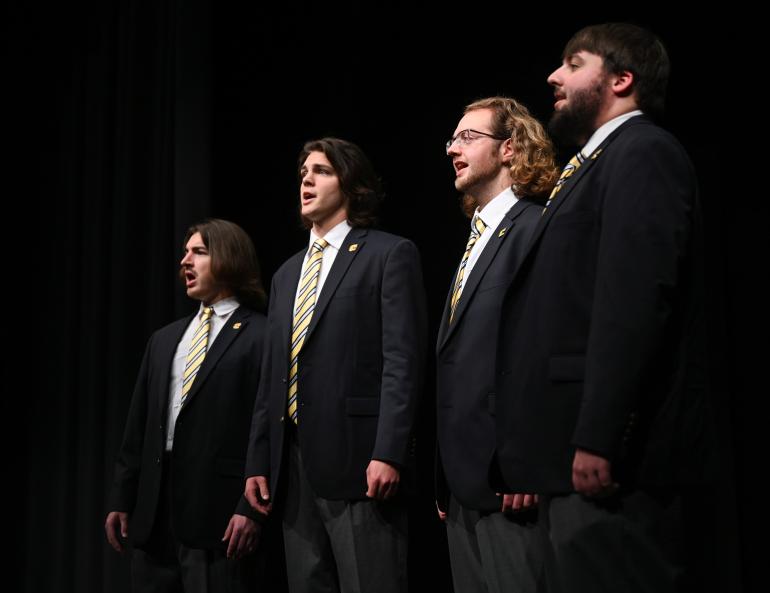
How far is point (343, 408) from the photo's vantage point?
260 cm

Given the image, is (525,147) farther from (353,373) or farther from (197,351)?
(197,351)

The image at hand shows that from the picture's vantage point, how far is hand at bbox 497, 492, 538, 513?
6.97ft

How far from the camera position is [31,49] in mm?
4547

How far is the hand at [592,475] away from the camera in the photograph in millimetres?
1612

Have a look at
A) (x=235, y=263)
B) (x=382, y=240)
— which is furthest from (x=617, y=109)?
(x=235, y=263)

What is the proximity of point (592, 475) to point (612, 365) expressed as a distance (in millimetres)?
203

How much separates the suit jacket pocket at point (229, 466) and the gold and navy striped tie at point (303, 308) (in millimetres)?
486

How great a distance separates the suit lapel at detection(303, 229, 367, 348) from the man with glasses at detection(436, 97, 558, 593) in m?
0.39

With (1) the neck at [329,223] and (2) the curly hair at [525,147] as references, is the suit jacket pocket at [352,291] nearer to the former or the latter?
(1) the neck at [329,223]

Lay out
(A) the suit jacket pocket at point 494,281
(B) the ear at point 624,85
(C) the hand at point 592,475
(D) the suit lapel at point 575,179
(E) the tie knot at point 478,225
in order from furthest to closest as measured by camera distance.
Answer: (E) the tie knot at point 478,225 < (A) the suit jacket pocket at point 494,281 < (B) the ear at point 624,85 < (D) the suit lapel at point 575,179 < (C) the hand at point 592,475

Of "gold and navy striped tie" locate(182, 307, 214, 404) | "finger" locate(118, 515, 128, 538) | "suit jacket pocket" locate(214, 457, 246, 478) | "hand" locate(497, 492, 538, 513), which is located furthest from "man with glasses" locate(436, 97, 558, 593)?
"finger" locate(118, 515, 128, 538)

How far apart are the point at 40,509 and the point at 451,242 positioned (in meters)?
2.44

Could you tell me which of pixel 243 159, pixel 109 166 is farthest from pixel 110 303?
pixel 243 159

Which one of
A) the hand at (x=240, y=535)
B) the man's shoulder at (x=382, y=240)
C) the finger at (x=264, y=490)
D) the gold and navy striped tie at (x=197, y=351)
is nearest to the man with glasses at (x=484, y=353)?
the man's shoulder at (x=382, y=240)
